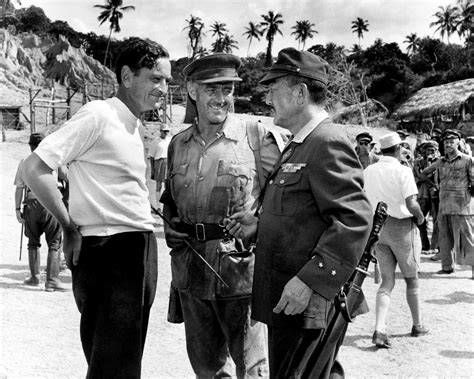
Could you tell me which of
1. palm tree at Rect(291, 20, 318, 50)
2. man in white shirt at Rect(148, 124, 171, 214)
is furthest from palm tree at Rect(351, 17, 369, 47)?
man in white shirt at Rect(148, 124, 171, 214)

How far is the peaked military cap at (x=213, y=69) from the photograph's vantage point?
3.49m

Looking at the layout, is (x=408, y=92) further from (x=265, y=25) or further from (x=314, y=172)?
(x=314, y=172)

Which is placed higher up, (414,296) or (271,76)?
(271,76)

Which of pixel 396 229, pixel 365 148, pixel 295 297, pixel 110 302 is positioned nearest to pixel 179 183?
pixel 110 302

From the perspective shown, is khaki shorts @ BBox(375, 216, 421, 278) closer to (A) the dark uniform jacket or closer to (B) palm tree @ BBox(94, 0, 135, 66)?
(A) the dark uniform jacket

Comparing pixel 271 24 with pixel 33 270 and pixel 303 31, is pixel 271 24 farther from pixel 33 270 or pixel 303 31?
pixel 33 270

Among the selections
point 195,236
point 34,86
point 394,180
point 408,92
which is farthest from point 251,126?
point 34,86

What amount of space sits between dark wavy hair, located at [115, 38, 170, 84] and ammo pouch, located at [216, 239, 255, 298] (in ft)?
3.60

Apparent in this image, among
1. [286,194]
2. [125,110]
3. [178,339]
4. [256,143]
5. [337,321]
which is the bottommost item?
[178,339]

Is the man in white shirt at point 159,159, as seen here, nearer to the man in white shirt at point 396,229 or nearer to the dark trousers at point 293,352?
the man in white shirt at point 396,229

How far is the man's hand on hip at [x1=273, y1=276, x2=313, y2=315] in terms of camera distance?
8.21 ft

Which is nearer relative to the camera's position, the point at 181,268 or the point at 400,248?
the point at 181,268

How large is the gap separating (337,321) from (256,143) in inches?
50.4

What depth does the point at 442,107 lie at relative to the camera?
3077 cm
